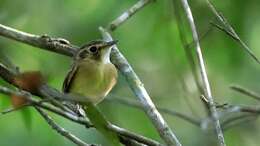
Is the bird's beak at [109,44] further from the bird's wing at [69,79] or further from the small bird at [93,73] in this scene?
the bird's wing at [69,79]

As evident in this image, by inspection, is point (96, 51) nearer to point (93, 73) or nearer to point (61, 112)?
point (93, 73)

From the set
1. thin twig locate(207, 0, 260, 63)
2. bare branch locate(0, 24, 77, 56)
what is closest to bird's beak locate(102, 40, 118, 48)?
bare branch locate(0, 24, 77, 56)

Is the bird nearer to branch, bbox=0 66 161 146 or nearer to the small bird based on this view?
the small bird

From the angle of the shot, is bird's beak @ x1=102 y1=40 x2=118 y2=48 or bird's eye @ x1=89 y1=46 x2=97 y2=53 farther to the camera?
bird's eye @ x1=89 y1=46 x2=97 y2=53

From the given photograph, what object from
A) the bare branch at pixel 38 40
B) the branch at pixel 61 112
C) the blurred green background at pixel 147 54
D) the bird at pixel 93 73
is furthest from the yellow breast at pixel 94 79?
the branch at pixel 61 112

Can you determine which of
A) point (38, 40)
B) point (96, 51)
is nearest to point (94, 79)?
point (96, 51)

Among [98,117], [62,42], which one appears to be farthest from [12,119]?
[98,117]

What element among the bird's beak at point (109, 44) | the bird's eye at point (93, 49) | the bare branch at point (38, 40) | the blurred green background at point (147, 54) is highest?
the bare branch at point (38, 40)
